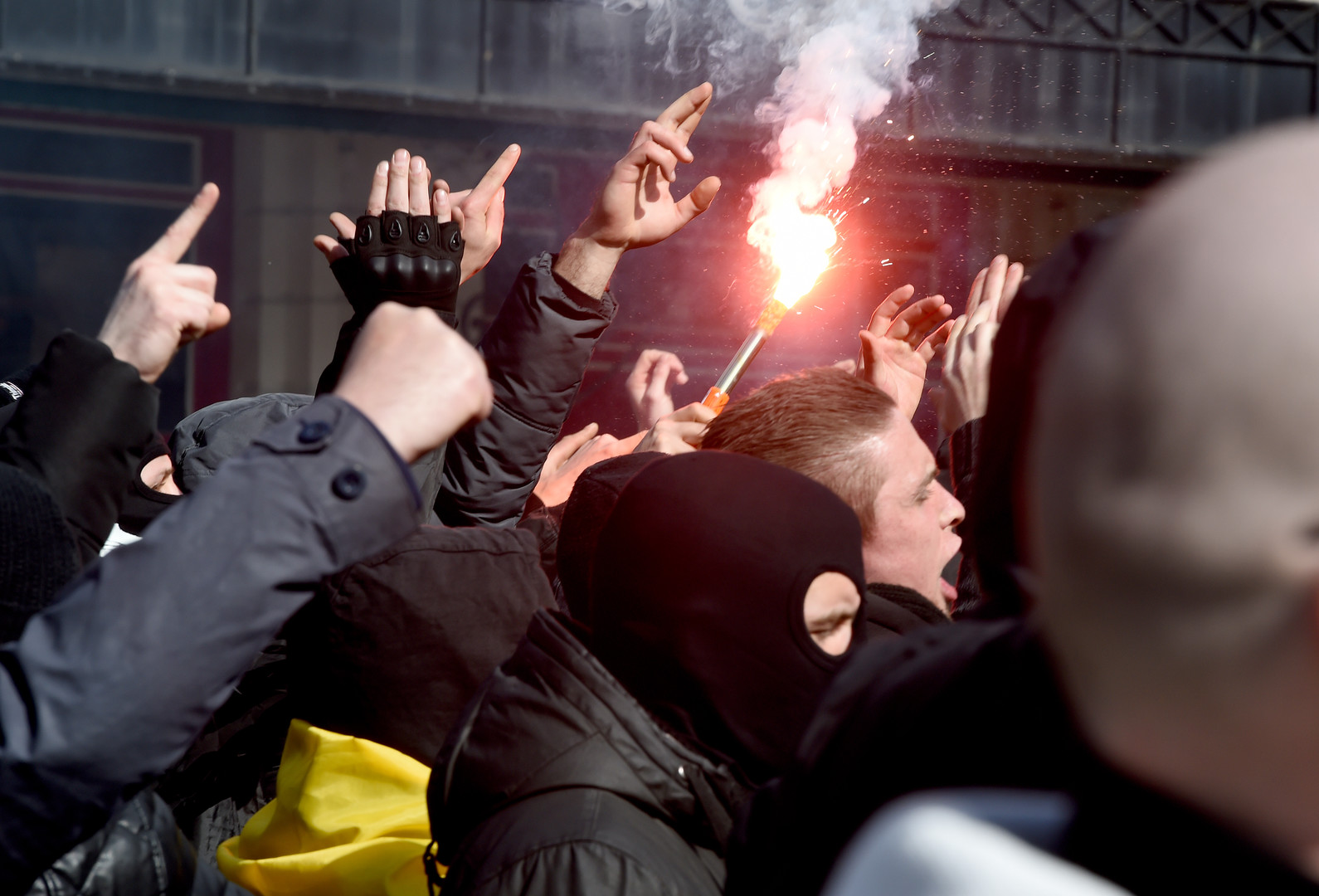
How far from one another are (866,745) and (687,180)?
8682mm

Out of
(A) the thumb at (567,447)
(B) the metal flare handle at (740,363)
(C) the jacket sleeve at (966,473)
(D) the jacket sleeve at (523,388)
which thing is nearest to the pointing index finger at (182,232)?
(D) the jacket sleeve at (523,388)

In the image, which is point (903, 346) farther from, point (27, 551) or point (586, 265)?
point (27, 551)

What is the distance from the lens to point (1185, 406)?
44cm

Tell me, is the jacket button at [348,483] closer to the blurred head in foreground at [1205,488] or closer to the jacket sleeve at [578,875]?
the jacket sleeve at [578,875]

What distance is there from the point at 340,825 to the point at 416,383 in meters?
1.13

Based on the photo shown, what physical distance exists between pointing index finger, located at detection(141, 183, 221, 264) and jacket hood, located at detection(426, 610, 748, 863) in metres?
0.71

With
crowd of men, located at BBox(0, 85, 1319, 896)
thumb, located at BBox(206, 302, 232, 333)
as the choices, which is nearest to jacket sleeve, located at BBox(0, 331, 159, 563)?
crowd of men, located at BBox(0, 85, 1319, 896)

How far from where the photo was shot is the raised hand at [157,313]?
1.42 meters

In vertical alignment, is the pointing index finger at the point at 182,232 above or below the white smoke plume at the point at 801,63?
below

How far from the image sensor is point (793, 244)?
12.2 feet

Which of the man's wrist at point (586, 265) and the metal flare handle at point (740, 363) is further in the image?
the metal flare handle at point (740, 363)

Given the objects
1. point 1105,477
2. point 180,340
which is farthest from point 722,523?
point 1105,477

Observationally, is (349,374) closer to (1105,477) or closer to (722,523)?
(722,523)

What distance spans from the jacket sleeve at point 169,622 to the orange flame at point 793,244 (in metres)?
2.45
